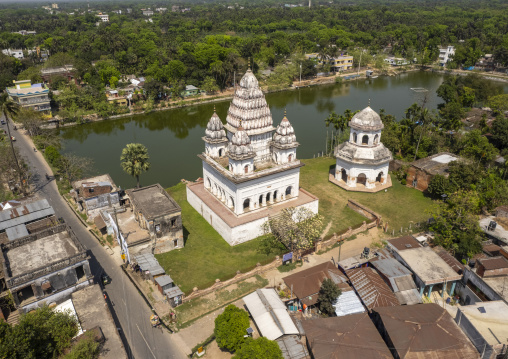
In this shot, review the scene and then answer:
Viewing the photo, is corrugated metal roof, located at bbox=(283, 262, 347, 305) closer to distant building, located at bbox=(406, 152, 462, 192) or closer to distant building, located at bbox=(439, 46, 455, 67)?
distant building, located at bbox=(406, 152, 462, 192)

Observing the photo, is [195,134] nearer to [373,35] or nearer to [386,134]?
[386,134]

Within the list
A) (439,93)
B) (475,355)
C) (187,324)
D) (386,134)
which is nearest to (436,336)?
(475,355)

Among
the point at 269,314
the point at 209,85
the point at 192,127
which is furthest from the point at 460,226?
the point at 209,85

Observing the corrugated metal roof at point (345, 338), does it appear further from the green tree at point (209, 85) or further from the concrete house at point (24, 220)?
the green tree at point (209, 85)

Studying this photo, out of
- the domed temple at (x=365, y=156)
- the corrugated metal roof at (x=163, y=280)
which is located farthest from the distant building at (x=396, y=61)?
the corrugated metal roof at (x=163, y=280)

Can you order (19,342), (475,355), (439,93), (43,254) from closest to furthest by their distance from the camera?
1. (19,342)
2. (475,355)
3. (43,254)
4. (439,93)

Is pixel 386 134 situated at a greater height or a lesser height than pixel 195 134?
greater

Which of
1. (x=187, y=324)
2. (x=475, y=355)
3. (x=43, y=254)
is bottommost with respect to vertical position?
(x=187, y=324)

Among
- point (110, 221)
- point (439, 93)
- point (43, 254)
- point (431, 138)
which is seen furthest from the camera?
point (439, 93)
